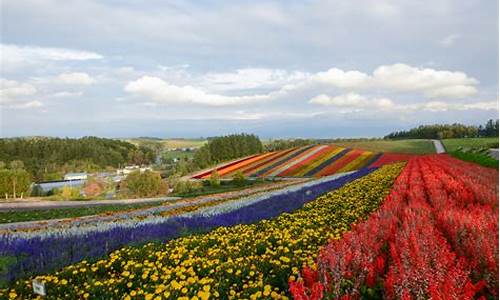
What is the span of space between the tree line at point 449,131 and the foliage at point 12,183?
338 ft

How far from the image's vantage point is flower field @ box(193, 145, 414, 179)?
53750 mm

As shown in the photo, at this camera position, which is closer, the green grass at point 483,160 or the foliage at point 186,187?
the green grass at point 483,160

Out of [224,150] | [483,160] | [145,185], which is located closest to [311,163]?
[145,185]

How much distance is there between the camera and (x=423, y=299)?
3.41 meters

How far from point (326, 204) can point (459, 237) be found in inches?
278

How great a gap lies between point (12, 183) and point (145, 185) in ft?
62.7

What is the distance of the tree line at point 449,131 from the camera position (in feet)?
355

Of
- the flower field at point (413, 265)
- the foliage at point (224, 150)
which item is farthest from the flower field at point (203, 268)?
the foliage at point (224, 150)

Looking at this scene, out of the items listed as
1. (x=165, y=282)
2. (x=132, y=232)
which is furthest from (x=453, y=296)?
(x=132, y=232)

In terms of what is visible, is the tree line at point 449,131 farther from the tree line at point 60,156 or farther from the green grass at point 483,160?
the tree line at point 60,156

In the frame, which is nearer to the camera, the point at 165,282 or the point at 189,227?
the point at 165,282

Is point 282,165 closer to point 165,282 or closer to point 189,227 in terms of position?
point 189,227

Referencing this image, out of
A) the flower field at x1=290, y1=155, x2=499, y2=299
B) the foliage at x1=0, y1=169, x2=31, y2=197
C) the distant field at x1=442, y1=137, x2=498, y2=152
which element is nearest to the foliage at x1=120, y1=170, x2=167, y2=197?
the foliage at x1=0, y1=169, x2=31, y2=197

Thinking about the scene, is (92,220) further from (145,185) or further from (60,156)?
(60,156)
